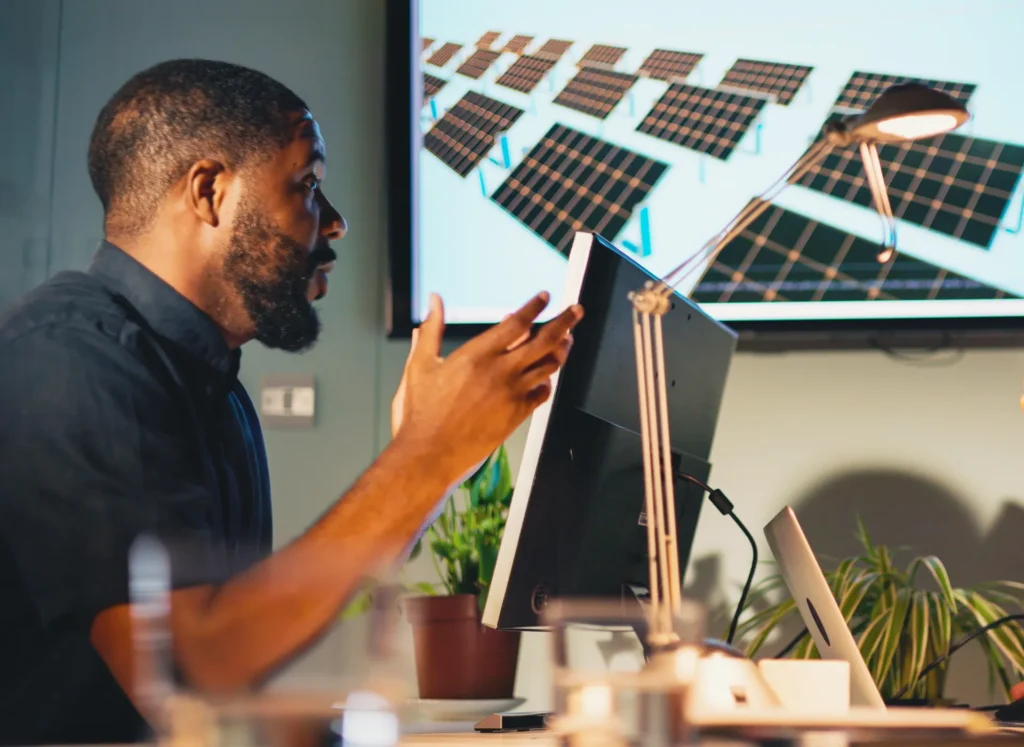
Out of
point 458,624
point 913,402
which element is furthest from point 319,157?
point 913,402

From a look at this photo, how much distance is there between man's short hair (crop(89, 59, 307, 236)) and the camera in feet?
4.49

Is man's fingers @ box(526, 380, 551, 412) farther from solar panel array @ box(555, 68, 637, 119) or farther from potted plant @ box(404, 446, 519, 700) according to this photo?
solar panel array @ box(555, 68, 637, 119)

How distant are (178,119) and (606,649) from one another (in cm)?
108

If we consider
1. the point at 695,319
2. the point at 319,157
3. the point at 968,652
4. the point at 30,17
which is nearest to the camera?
the point at 695,319

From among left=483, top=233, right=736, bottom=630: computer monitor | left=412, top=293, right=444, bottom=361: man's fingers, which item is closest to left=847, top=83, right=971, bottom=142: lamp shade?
left=483, top=233, right=736, bottom=630: computer monitor

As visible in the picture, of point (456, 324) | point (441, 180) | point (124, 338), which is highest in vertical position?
point (441, 180)

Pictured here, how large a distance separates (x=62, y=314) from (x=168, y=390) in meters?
0.15

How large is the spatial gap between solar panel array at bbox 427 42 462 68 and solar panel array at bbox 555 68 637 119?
9.7 inches

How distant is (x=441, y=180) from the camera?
2219 mm

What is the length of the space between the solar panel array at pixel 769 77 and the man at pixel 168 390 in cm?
102

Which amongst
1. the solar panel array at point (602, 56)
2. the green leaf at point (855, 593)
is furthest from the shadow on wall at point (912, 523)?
the solar panel array at point (602, 56)

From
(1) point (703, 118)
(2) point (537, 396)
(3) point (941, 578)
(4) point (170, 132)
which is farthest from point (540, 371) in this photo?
(1) point (703, 118)

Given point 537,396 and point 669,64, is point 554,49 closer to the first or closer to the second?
point 669,64

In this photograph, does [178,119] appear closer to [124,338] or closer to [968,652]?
[124,338]
